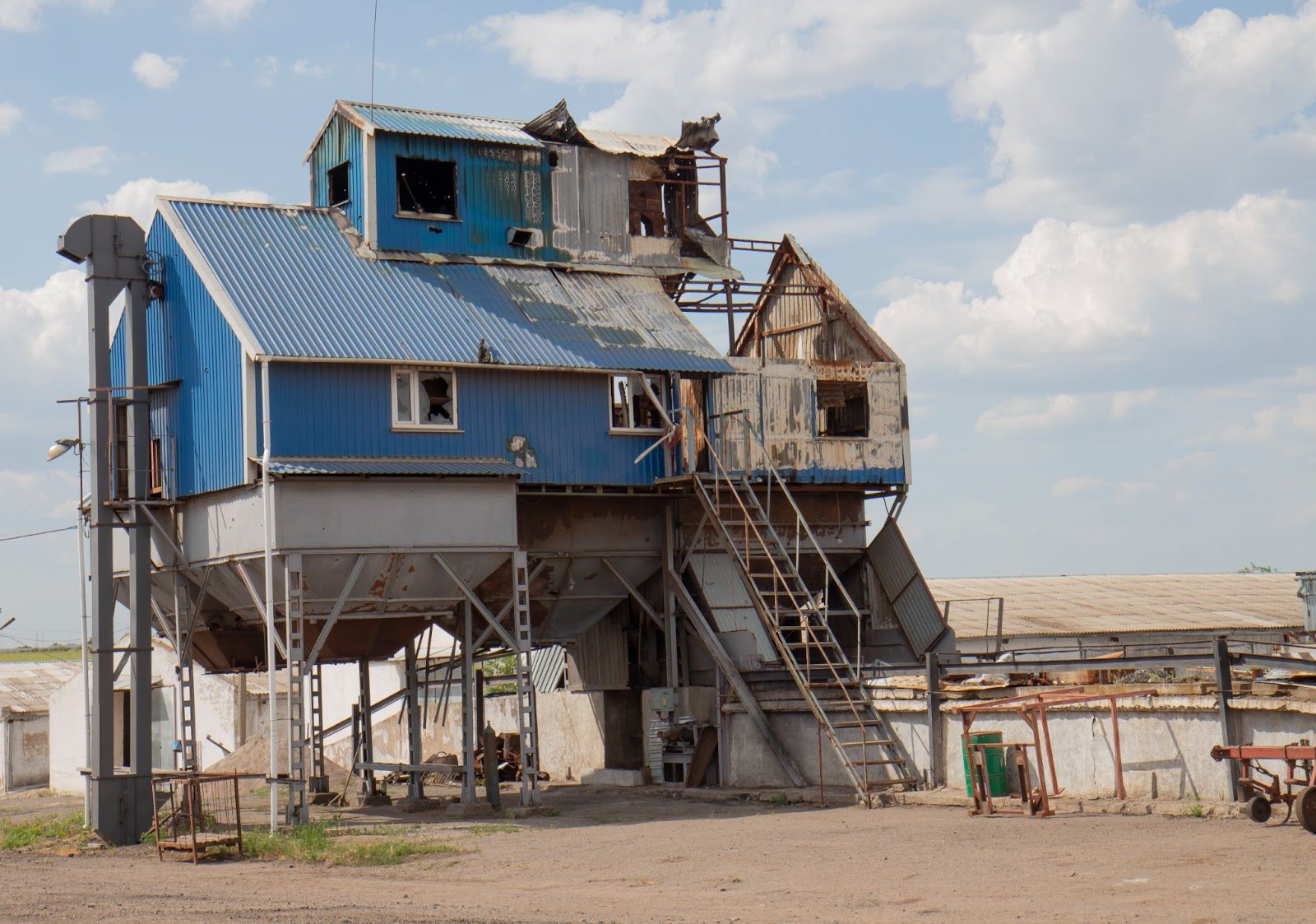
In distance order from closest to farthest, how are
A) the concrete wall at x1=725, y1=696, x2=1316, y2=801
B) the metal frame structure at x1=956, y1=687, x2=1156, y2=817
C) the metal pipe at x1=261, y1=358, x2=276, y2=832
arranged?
the concrete wall at x1=725, y1=696, x2=1316, y2=801
the metal frame structure at x1=956, y1=687, x2=1156, y2=817
the metal pipe at x1=261, y1=358, x2=276, y2=832

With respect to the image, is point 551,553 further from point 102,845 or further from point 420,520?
point 102,845

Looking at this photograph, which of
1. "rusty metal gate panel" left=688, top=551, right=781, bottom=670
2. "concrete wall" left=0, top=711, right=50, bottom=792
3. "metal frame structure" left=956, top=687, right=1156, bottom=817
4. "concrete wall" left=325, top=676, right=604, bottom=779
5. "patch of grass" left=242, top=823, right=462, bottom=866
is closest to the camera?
"patch of grass" left=242, top=823, right=462, bottom=866

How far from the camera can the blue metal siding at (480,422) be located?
2873 cm

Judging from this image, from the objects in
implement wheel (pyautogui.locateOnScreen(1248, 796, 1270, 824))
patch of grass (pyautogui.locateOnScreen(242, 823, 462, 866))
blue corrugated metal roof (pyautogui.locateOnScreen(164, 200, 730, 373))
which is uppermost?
blue corrugated metal roof (pyautogui.locateOnScreen(164, 200, 730, 373))

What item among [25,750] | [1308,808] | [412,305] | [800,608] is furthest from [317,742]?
[1308,808]

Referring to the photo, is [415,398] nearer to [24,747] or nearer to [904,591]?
[904,591]

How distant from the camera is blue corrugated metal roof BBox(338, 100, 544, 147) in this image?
3312 centimetres

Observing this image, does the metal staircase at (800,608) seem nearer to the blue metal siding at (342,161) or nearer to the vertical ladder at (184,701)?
the blue metal siding at (342,161)

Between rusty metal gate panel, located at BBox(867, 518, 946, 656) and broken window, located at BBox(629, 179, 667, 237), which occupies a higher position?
broken window, located at BBox(629, 179, 667, 237)

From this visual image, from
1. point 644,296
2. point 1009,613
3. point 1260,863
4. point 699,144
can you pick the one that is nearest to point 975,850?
point 1260,863

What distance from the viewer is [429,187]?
34.0m

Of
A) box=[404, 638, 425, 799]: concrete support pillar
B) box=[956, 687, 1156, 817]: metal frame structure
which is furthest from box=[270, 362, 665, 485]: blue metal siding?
box=[956, 687, 1156, 817]: metal frame structure

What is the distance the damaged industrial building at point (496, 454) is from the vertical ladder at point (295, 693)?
97 mm

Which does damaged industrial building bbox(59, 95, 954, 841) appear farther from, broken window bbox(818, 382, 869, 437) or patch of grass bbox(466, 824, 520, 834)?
patch of grass bbox(466, 824, 520, 834)
